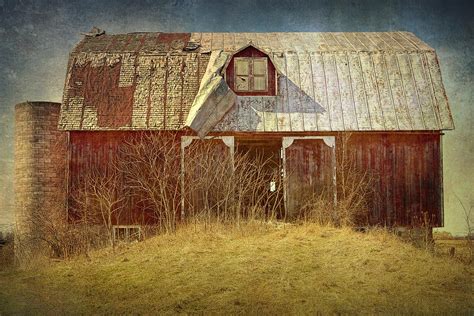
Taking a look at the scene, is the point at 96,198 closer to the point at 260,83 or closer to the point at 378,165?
the point at 260,83

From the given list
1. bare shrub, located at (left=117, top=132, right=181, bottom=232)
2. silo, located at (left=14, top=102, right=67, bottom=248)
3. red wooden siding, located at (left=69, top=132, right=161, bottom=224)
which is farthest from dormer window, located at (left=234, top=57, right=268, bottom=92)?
silo, located at (left=14, top=102, right=67, bottom=248)

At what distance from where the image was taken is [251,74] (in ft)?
65.0

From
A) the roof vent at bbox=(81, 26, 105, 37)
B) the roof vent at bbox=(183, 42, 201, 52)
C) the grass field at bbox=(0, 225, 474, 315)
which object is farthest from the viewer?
the roof vent at bbox=(81, 26, 105, 37)

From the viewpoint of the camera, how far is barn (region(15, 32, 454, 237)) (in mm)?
18828

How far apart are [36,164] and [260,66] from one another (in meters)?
9.04

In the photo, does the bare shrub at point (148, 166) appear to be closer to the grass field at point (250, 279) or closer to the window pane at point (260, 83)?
the window pane at point (260, 83)

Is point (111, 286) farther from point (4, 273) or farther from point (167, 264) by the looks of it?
point (4, 273)

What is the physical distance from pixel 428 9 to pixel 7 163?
53.9ft

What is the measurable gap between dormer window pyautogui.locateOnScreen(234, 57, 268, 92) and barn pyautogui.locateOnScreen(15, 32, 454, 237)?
0.04 metres

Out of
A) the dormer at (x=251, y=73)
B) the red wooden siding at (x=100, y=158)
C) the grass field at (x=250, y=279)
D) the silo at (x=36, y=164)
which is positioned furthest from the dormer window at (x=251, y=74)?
the silo at (x=36, y=164)

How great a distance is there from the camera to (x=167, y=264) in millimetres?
12391

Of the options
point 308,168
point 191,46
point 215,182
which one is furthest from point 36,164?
point 308,168

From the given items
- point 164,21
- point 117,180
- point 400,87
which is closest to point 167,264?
point 117,180

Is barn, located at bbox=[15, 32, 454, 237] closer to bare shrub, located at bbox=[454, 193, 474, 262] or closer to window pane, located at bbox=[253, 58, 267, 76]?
window pane, located at bbox=[253, 58, 267, 76]
